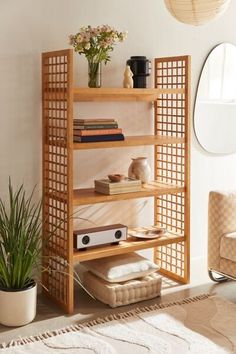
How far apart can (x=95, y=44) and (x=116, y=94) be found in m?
0.32

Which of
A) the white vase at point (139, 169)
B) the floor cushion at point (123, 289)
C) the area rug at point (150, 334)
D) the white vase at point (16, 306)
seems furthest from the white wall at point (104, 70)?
the area rug at point (150, 334)

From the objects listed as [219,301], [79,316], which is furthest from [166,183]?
[79,316]

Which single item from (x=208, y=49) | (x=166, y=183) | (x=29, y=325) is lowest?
(x=29, y=325)

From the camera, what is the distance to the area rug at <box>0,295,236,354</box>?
2.92 meters

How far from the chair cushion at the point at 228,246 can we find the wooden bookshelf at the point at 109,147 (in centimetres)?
26

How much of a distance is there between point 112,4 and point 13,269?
5.96 ft

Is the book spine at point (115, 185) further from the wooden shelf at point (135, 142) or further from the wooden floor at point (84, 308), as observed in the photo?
the wooden floor at point (84, 308)

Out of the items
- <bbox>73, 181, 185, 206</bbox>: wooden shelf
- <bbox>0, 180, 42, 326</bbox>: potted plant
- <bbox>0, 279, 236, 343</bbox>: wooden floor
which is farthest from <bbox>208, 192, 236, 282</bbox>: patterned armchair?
<bbox>0, 180, 42, 326</bbox>: potted plant

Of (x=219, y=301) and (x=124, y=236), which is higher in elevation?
(x=124, y=236)

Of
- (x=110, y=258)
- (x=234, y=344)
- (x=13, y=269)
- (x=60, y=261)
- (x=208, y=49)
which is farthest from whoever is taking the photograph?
(x=208, y=49)

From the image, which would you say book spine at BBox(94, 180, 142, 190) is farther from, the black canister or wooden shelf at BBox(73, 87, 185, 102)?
the black canister

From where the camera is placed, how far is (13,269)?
3.20 metres

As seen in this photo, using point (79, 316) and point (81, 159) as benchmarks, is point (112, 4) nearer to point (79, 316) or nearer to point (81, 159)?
point (81, 159)

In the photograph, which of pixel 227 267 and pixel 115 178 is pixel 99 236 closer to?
pixel 115 178
